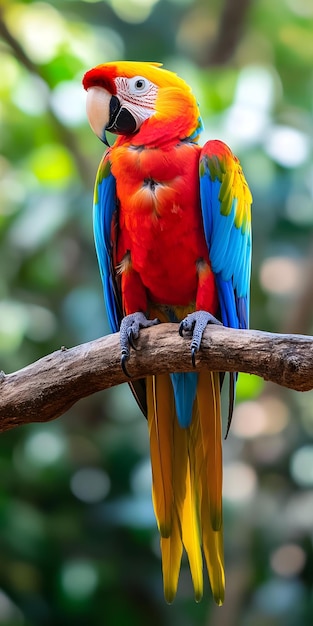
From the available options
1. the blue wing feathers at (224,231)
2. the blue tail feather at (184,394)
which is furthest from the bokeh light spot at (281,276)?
the blue tail feather at (184,394)

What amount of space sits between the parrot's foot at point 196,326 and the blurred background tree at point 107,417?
93 cm

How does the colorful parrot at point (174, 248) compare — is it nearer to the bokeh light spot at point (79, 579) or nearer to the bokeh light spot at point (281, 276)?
the bokeh light spot at point (79, 579)

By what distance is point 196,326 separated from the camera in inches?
50.9

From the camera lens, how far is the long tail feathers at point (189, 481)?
1.45 metres

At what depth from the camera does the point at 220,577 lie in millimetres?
1428

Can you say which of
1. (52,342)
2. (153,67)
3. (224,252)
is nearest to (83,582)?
(52,342)

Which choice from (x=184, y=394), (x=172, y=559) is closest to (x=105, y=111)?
(x=184, y=394)

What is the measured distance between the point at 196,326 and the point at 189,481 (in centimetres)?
37

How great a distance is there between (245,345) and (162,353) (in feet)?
0.61

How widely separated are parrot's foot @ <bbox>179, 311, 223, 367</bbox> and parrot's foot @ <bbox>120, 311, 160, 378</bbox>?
0.09m

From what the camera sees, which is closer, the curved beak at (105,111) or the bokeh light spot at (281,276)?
the curved beak at (105,111)

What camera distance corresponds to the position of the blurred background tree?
2.21m

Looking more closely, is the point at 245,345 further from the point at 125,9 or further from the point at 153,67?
the point at 125,9

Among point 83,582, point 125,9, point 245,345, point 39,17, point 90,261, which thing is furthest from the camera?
point 125,9
